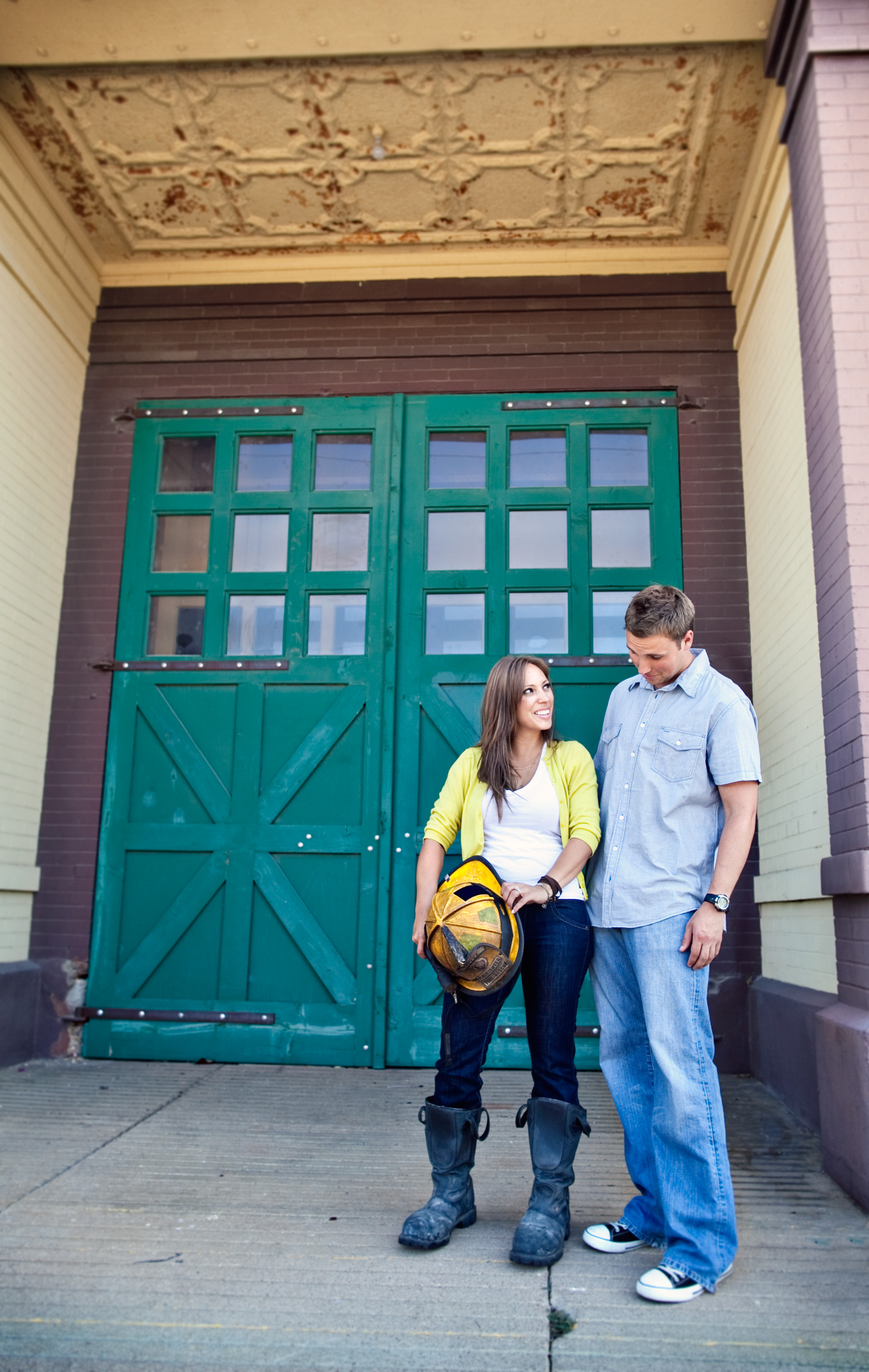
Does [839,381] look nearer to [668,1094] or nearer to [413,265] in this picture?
[668,1094]

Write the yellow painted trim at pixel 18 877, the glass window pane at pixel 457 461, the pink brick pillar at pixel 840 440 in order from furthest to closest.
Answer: the glass window pane at pixel 457 461
the yellow painted trim at pixel 18 877
the pink brick pillar at pixel 840 440

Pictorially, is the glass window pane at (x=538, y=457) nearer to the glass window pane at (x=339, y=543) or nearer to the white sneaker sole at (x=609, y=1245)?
the glass window pane at (x=339, y=543)

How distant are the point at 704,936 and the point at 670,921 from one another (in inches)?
4.6

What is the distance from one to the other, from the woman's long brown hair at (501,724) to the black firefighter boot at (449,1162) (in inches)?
36.7

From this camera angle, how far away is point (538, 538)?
232 inches

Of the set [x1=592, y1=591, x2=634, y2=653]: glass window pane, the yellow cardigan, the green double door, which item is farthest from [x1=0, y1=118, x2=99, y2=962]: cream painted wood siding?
[x1=592, y1=591, x2=634, y2=653]: glass window pane

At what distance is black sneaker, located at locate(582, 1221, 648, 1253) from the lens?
2.93 metres

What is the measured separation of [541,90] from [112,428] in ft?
10.4

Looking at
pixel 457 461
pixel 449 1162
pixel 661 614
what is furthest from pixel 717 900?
pixel 457 461

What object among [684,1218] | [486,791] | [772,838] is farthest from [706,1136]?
[772,838]

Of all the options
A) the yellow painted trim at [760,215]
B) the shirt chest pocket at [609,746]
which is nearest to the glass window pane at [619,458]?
the yellow painted trim at [760,215]

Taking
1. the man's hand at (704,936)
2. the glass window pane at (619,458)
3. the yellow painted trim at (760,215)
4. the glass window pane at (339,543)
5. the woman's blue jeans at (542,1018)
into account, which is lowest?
the woman's blue jeans at (542,1018)

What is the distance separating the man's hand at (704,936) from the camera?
9.19 ft

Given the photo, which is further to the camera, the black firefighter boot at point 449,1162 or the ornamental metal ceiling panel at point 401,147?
the ornamental metal ceiling panel at point 401,147
